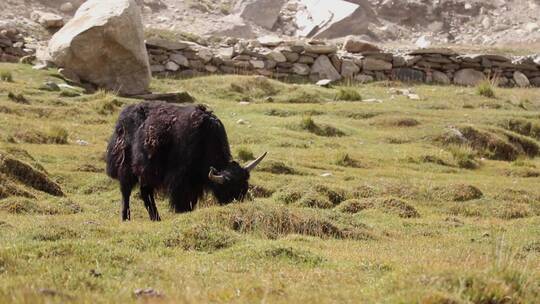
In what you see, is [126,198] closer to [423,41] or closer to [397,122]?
[397,122]

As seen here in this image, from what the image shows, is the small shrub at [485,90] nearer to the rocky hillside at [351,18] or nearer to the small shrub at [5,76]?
the rocky hillside at [351,18]

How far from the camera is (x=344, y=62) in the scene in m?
28.3

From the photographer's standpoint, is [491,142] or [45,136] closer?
[45,136]

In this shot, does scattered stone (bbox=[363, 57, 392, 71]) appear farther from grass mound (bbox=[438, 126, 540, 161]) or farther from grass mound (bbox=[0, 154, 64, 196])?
grass mound (bbox=[0, 154, 64, 196])

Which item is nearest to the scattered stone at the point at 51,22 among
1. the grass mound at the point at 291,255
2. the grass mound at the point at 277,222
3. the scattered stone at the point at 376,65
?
the scattered stone at the point at 376,65

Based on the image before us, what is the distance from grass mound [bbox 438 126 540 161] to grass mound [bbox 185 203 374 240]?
8.62m

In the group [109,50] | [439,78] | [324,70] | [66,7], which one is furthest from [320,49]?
[66,7]

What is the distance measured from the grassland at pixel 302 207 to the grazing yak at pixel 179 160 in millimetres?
441

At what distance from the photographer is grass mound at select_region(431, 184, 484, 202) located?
14672mm

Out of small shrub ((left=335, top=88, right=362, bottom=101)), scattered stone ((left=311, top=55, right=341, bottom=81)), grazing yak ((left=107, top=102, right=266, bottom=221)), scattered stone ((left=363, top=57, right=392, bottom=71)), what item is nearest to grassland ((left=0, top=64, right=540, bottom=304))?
small shrub ((left=335, top=88, right=362, bottom=101))

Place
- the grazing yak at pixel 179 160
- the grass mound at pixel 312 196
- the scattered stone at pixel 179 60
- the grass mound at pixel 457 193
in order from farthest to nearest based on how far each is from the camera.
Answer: the scattered stone at pixel 179 60, the grass mound at pixel 457 193, the grass mound at pixel 312 196, the grazing yak at pixel 179 160

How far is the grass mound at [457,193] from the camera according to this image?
48.1ft

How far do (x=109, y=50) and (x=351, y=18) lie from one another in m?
18.8

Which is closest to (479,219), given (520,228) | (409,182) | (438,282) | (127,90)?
(520,228)
